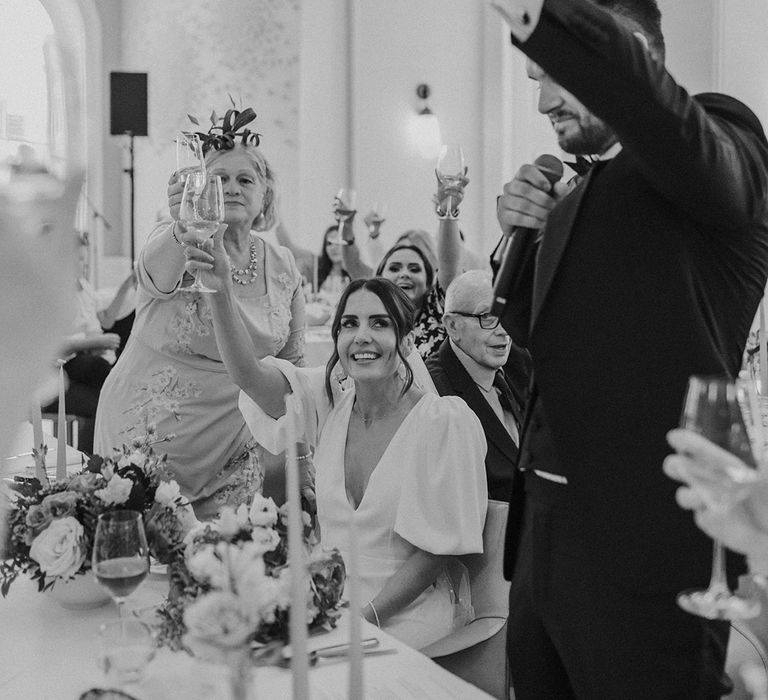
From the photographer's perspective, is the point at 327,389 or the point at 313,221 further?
the point at 313,221

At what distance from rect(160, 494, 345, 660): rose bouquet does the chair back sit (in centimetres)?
57

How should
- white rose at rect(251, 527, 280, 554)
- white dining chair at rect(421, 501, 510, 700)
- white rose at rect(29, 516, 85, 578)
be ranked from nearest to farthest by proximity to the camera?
white rose at rect(251, 527, 280, 554) < white rose at rect(29, 516, 85, 578) < white dining chair at rect(421, 501, 510, 700)

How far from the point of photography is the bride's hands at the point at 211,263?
2.07 meters

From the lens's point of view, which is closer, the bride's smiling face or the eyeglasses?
the bride's smiling face

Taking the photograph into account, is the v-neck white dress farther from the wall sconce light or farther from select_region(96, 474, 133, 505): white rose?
the wall sconce light

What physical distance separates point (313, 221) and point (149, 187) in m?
1.85

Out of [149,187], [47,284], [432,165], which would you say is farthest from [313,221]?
[47,284]

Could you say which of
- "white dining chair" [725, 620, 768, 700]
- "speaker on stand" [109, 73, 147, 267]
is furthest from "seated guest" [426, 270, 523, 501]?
"speaker on stand" [109, 73, 147, 267]

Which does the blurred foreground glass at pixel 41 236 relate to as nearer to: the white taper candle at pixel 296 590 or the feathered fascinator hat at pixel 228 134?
the white taper candle at pixel 296 590

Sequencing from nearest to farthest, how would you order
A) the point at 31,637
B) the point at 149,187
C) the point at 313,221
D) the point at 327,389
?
the point at 31,637 → the point at 327,389 → the point at 313,221 → the point at 149,187

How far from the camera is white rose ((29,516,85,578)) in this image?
1.48 meters

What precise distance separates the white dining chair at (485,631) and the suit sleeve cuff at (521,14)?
1131 mm

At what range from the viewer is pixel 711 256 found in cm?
113

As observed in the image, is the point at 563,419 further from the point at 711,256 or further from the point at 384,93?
the point at 384,93
